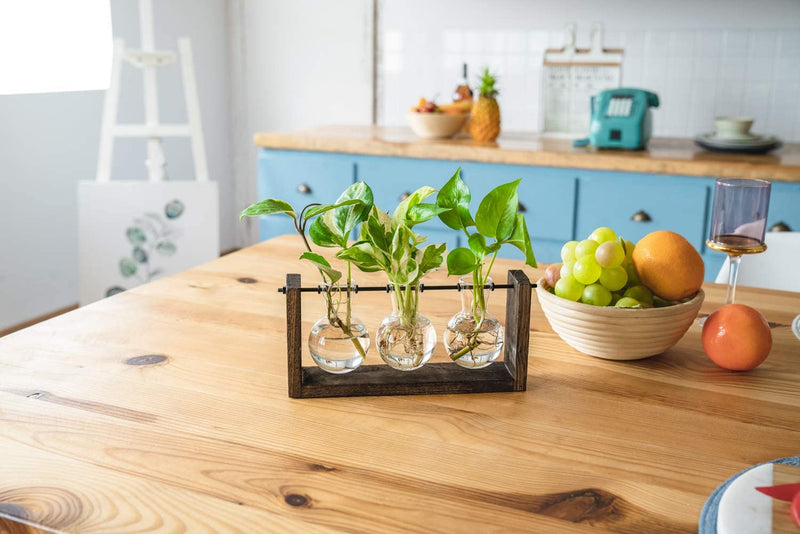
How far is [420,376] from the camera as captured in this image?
0.96 metres

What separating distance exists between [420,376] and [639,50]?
108 inches

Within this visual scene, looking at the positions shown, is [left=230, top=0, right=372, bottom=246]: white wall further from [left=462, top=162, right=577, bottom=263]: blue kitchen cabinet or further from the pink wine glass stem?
the pink wine glass stem

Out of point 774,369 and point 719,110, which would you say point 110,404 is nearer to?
point 774,369

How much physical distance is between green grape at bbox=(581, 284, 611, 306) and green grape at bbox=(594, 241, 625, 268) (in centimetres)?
3

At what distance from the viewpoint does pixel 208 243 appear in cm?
271

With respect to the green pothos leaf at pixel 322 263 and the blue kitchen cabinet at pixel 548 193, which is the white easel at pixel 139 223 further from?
the green pothos leaf at pixel 322 263

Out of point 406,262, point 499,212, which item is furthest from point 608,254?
point 406,262

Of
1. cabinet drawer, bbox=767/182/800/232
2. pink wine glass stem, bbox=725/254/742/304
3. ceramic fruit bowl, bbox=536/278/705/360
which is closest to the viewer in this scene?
ceramic fruit bowl, bbox=536/278/705/360

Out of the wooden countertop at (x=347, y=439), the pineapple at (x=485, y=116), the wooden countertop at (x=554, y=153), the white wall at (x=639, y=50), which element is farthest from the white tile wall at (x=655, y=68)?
the wooden countertop at (x=347, y=439)

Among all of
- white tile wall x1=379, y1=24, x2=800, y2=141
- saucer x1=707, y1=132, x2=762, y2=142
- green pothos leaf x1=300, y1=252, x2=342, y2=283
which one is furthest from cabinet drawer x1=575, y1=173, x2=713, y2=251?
green pothos leaf x1=300, y1=252, x2=342, y2=283

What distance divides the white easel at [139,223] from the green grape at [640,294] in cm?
185

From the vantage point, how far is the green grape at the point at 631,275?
106 centimetres

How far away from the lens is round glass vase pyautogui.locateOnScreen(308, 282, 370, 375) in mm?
917

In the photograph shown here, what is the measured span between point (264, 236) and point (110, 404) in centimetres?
214
